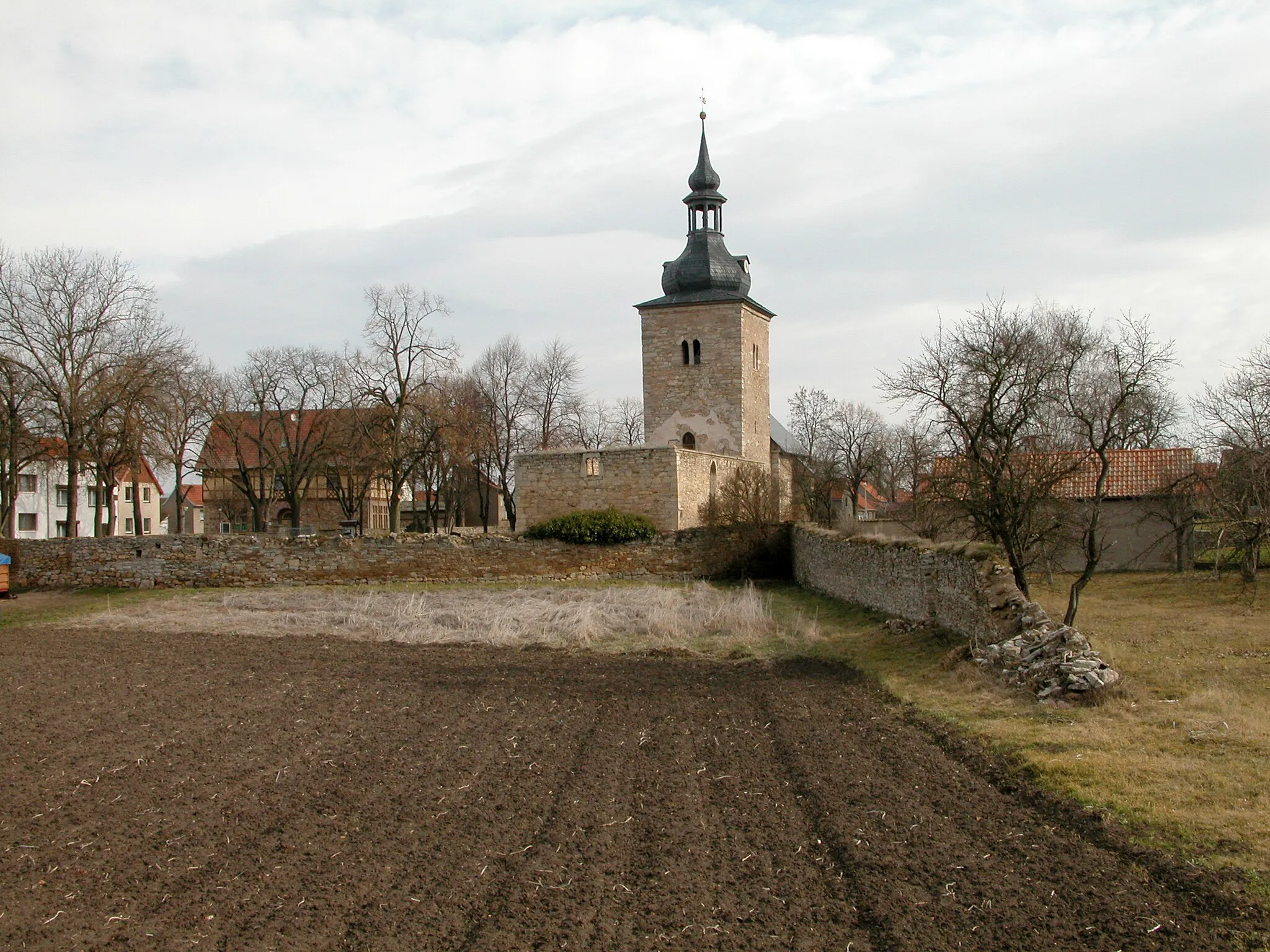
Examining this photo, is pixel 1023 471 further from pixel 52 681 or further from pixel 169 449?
pixel 169 449

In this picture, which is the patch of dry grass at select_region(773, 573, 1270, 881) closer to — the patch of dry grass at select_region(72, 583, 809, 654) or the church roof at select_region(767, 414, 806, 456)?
the patch of dry grass at select_region(72, 583, 809, 654)

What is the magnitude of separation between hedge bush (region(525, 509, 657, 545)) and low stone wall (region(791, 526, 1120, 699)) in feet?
21.3

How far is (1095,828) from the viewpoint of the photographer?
636 centimetres

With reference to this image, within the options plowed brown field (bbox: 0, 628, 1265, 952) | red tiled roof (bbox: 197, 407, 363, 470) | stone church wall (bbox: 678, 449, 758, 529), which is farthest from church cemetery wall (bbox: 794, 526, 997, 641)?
red tiled roof (bbox: 197, 407, 363, 470)

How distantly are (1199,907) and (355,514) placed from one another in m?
48.8

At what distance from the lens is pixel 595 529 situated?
2767cm

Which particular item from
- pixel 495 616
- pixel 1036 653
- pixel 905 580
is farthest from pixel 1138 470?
pixel 1036 653

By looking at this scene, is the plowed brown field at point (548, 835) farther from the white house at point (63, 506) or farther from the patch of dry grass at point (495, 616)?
the white house at point (63, 506)

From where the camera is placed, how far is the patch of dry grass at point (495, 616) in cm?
1648

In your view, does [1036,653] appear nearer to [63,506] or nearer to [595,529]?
[595,529]

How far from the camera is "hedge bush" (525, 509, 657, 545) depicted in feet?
90.7

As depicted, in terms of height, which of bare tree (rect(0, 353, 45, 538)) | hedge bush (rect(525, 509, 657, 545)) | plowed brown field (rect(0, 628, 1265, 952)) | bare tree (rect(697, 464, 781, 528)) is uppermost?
bare tree (rect(0, 353, 45, 538))

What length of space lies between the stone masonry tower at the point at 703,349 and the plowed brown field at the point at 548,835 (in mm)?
25068

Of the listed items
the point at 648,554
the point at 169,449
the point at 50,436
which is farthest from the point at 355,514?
the point at 648,554
